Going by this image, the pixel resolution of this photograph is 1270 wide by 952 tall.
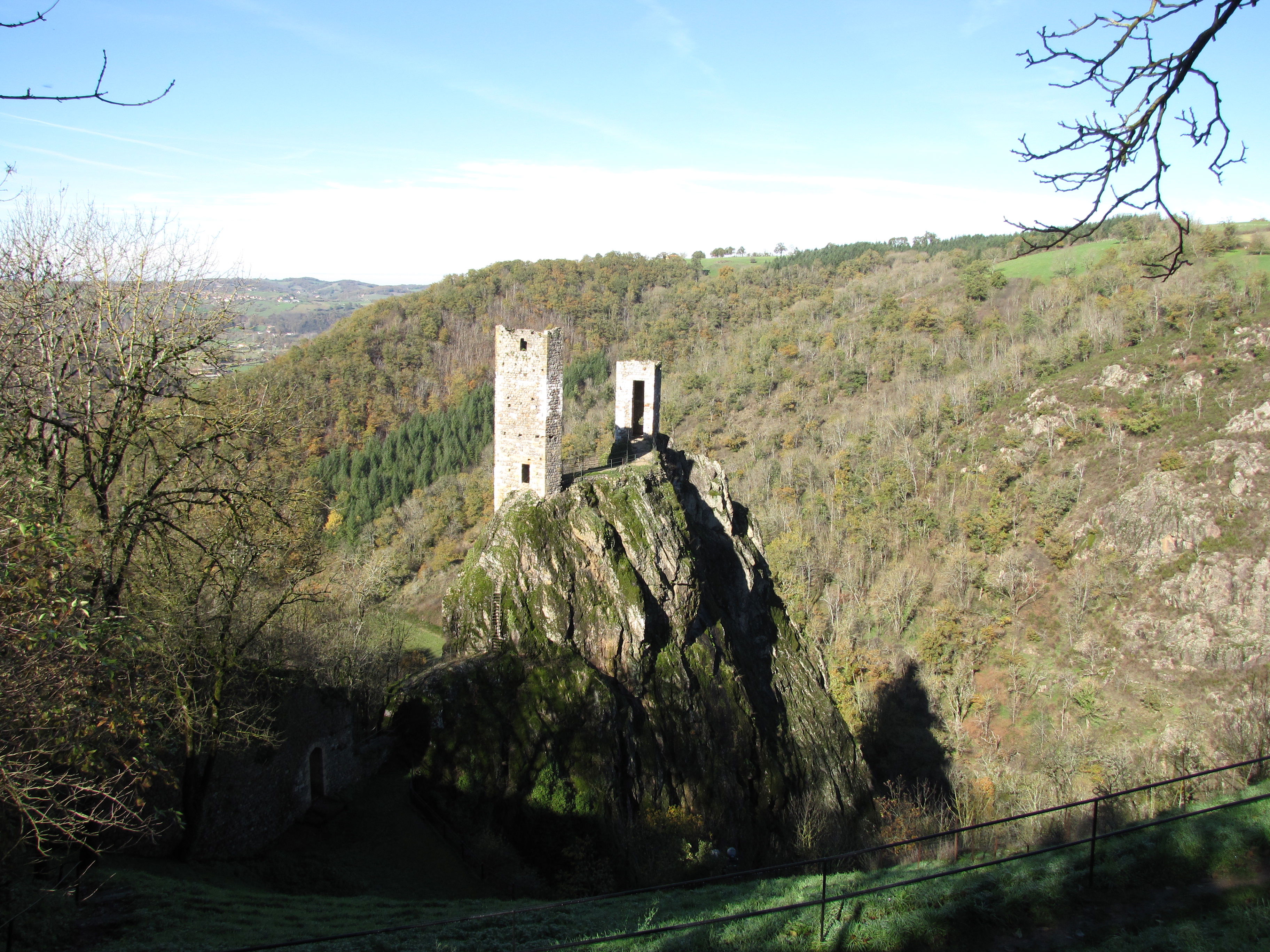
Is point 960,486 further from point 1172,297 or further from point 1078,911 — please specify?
point 1078,911

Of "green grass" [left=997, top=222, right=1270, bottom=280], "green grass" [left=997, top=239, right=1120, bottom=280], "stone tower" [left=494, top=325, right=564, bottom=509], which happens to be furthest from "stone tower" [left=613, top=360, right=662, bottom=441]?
"green grass" [left=997, top=239, right=1120, bottom=280]

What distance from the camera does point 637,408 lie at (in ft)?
86.0

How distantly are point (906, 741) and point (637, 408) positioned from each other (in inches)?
831

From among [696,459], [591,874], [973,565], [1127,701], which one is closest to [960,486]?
[973,565]

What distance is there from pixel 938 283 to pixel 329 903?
297ft

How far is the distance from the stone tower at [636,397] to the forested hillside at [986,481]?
15.3 meters

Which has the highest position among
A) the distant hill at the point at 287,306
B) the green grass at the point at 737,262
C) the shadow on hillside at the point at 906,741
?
the green grass at the point at 737,262

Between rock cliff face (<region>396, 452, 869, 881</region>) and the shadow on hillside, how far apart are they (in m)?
7.16

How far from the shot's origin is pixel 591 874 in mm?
14328

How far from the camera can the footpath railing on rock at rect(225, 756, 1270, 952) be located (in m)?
6.33

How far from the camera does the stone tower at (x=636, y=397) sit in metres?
25.4

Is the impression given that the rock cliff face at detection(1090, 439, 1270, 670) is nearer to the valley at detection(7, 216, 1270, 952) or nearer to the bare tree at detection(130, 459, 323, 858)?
the valley at detection(7, 216, 1270, 952)

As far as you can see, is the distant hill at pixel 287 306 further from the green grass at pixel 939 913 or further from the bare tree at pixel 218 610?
the green grass at pixel 939 913

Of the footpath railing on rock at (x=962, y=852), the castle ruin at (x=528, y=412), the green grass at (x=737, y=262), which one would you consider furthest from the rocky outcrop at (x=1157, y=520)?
the green grass at (x=737, y=262)
